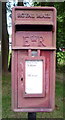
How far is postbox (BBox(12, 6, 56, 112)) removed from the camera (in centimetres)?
245

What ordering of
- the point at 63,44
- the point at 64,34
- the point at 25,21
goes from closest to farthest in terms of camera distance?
the point at 25,21, the point at 64,34, the point at 63,44

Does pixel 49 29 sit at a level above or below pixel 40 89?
above

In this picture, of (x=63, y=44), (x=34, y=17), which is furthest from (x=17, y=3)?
(x=34, y=17)

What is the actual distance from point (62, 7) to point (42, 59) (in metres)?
8.10

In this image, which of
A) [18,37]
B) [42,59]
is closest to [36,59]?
[42,59]

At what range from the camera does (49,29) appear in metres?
2.48

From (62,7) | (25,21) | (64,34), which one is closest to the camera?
(25,21)

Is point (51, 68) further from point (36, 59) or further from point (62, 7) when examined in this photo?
point (62, 7)

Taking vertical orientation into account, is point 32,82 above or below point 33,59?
below

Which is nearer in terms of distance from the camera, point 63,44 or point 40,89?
point 40,89

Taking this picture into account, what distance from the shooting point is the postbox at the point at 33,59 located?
2.45m

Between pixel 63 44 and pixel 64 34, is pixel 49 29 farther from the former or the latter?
pixel 63 44

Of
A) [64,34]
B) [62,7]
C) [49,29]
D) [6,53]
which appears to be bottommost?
[6,53]

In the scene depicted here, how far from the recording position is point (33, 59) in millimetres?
2436
